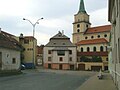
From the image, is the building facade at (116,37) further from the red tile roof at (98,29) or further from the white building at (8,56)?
the red tile roof at (98,29)

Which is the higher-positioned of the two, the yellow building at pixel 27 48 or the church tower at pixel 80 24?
the church tower at pixel 80 24

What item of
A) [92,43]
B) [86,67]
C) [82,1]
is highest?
[82,1]

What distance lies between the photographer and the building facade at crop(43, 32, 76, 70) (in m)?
95.2

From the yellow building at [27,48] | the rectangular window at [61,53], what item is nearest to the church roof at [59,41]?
the rectangular window at [61,53]

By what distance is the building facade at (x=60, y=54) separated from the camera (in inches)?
3750

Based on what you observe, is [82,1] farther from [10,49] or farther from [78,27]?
[10,49]

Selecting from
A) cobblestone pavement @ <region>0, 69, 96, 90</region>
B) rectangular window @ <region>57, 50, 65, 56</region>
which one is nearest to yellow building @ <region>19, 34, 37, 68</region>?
rectangular window @ <region>57, 50, 65, 56</region>

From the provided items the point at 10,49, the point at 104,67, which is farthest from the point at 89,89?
the point at 104,67

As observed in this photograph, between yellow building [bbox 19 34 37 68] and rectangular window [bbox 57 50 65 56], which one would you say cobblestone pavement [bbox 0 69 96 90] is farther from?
yellow building [bbox 19 34 37 68]

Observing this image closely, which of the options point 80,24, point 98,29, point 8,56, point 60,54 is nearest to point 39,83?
point 8,56

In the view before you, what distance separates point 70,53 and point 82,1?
41.6 meters

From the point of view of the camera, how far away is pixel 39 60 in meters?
124

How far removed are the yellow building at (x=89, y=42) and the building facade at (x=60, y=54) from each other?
11.6ft

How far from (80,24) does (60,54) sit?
30.4 meters
